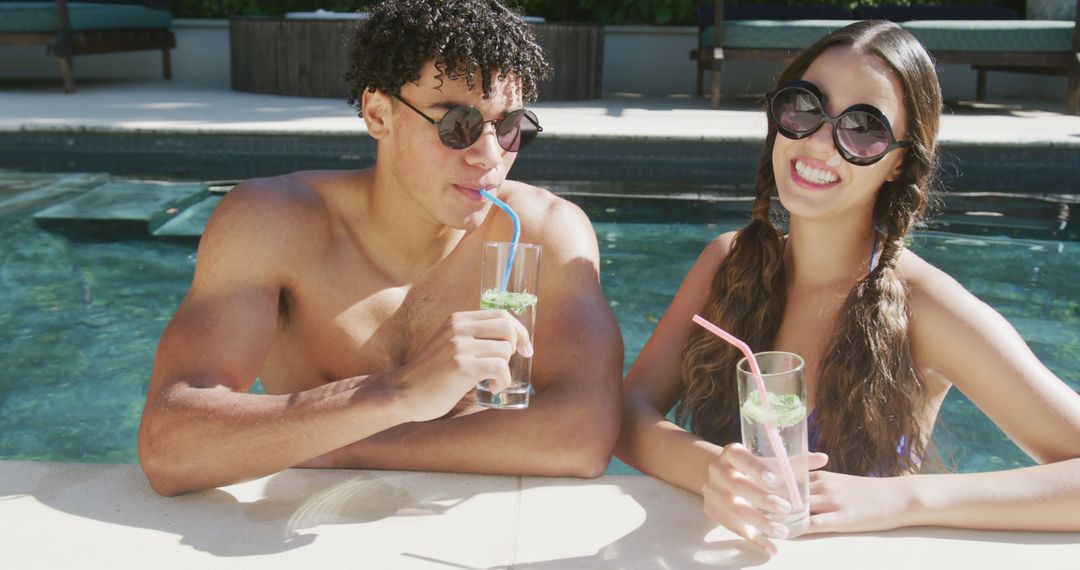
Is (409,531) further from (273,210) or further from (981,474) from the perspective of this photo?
(981,474)

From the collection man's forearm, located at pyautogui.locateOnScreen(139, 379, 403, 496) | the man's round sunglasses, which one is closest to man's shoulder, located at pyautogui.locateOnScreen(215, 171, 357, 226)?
the man's round sunglasses

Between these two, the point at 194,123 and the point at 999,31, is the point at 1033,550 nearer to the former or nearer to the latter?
the point at 194,123

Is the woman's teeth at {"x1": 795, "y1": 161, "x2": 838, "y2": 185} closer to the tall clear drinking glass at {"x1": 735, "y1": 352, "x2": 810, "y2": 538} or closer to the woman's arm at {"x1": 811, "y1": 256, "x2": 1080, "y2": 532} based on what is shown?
the woman's arm at {"x1": 811, "y1": 256, "x2": 1080, "y2": 532}

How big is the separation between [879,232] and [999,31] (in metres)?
7.53

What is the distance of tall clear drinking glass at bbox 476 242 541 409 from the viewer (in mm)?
1733

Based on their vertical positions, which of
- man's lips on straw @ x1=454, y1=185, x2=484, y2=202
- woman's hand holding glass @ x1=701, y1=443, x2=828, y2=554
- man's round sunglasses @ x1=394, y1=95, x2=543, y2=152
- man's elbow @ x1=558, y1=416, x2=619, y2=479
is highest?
man's round sunglasses @ x1=394, y1=95, x2=543, y2=152

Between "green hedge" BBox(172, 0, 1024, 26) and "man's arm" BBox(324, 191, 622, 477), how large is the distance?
9221mm

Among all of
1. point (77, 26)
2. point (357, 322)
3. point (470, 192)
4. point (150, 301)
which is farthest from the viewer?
point (77, 26)

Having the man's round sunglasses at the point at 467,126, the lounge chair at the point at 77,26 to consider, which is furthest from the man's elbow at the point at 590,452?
the lounge chair at the point at 77,26

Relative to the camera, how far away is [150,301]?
4742 mm

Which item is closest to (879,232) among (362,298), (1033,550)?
(1033,550)

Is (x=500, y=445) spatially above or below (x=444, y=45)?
below

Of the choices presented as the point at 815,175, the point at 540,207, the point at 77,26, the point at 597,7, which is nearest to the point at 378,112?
the point at 540,207

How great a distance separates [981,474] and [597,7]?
1052 cm
